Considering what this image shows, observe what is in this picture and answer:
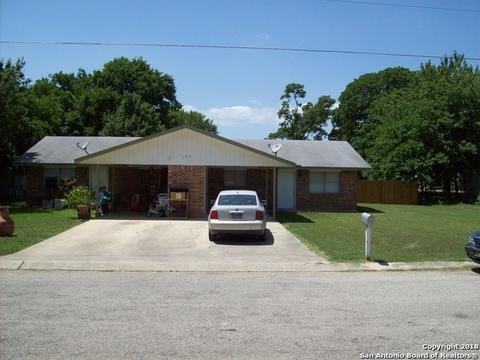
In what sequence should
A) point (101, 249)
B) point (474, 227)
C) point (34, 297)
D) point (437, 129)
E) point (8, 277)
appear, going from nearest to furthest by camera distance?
point (34, 297) → point (8, 277) → point (101, 249) → point (474, 227) → point (437, 129)

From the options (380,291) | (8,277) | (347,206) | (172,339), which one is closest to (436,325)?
(380,291)

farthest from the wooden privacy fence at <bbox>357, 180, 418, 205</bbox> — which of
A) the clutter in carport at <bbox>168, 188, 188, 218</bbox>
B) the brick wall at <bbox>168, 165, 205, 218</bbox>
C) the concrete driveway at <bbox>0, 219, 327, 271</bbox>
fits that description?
the concrete driveway at <bbox>0, 219, 327, 271</bbox>

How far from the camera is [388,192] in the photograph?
3659 cm

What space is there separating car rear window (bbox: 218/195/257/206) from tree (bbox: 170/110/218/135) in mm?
46862

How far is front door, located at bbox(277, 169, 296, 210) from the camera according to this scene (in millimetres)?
27078

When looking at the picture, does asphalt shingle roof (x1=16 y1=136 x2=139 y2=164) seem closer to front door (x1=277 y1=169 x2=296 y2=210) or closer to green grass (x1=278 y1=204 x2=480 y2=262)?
front door (x1=277 y1=169 x2=296 y2=210)

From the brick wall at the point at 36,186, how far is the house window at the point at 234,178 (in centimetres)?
990

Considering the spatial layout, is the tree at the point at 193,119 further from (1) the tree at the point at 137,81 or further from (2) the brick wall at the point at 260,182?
(2) the brick wall at the point at 260,182

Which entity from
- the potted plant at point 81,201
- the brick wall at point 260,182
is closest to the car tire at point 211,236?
the potted plant at point 81,201

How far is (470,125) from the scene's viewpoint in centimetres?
3700

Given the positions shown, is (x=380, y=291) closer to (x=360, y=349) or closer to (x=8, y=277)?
(x=360, y=349)

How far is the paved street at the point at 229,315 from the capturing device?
5461mm

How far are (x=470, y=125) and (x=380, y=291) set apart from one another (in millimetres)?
32537

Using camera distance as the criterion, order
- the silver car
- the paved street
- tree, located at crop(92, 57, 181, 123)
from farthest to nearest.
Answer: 1. tree, located at crop(92, 57, 181, 123)
2. the silver car
3. the paved street
